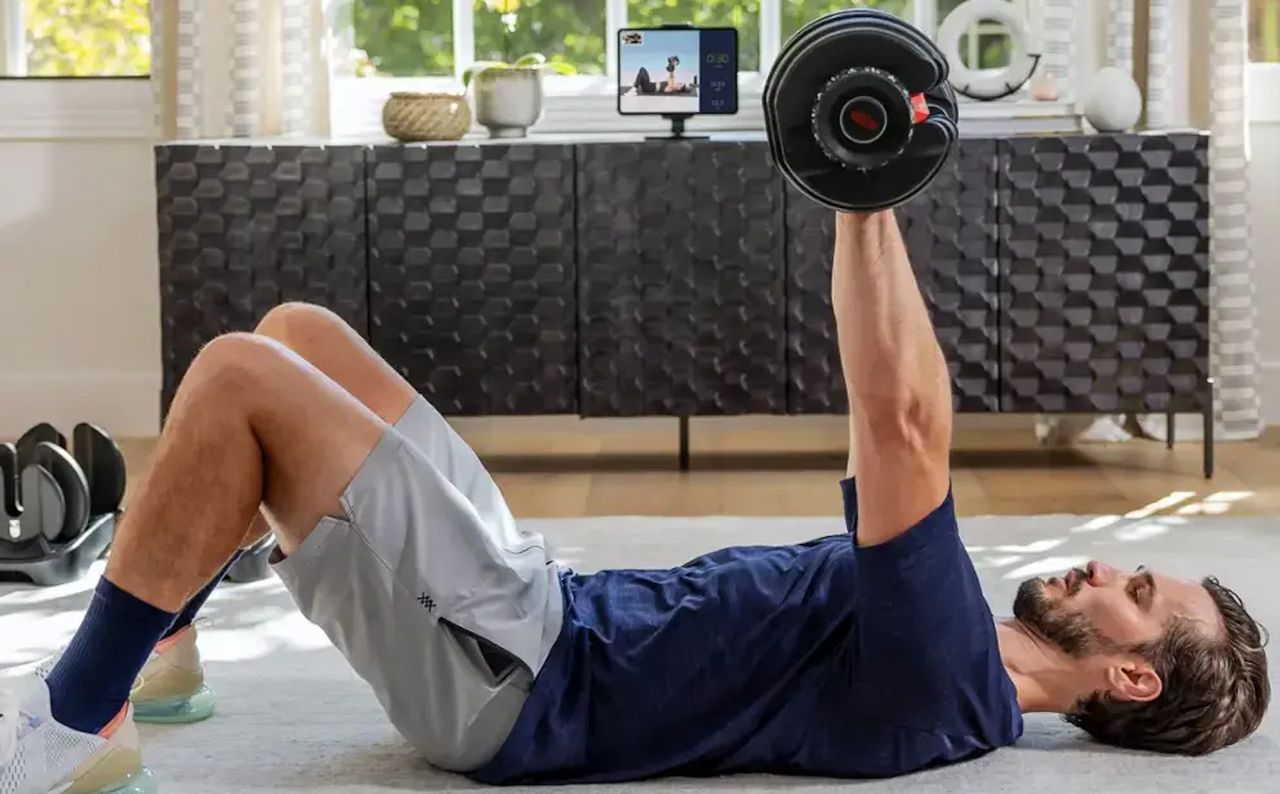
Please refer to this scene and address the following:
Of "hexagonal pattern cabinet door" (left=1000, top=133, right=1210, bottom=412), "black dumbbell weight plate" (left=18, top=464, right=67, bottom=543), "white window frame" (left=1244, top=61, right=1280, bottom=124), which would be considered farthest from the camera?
"white window frame" (left=1244, top=61, right=1280, bottom=124)

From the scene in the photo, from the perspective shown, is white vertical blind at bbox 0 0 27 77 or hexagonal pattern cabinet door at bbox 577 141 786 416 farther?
white vertical blind at bbox 0 0 27 77

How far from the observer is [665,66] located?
446 cm

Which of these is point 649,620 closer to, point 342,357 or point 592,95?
point 342,357

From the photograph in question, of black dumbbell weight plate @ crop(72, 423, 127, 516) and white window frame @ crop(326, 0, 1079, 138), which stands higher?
white window frame @ crop(326, 0, 1079, 138)

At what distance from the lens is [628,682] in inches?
81.0

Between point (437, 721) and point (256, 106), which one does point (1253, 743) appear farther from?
point (256, 106)

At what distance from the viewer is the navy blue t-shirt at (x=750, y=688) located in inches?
79.3

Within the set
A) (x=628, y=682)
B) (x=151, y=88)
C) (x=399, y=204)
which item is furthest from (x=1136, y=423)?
(x=628, y=682)

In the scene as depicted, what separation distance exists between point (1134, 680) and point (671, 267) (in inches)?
93.9

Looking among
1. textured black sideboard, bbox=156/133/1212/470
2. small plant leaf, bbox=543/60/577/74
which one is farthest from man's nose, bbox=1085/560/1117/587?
small plant leaf, bbox=543/60/577/74

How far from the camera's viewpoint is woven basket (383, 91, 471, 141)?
4.38m

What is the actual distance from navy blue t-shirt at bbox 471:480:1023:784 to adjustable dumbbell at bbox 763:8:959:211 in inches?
17.3

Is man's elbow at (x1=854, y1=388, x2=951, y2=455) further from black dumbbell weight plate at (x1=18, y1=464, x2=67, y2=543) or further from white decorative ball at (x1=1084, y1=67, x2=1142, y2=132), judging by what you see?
white decorative ball at (x1=1084, y1=67, x2=1142, y2=132)

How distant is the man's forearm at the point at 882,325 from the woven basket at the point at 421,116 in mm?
2716
